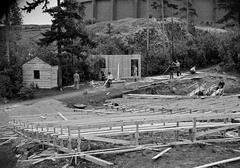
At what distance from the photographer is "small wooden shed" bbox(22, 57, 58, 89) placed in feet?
111

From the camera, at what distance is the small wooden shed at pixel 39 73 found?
33906 millimetres

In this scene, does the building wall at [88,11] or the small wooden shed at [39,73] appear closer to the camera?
the small wooden shed at [39,73]

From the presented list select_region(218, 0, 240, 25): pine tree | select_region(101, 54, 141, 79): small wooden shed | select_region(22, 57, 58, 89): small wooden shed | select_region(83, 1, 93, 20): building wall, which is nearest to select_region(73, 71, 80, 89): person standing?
select_region(22, 57, 58, 89): small wooden shed

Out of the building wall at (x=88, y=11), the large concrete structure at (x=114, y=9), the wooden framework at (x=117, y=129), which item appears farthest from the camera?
the building wall at (x=88, y=11)

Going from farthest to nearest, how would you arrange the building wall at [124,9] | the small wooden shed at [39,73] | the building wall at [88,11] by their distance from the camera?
the building wall at [88,11]
the building wall at [124,9]
the small wooden shed at [39,73]

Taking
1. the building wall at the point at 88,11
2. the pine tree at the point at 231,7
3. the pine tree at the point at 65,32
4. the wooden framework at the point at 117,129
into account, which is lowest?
the wooden framework at the point at 117,129

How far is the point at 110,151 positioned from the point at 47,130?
3278 millimetres

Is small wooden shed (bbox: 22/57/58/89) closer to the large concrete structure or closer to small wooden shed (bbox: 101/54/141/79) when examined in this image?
→ small wooden shed (bbox: 101/54/141/79)

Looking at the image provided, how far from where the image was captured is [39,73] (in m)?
34.3

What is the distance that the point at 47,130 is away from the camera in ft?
42.1

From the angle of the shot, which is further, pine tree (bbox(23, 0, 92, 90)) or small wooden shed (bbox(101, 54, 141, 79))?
small wooden shed (bbox(101, 54, 141, 79))

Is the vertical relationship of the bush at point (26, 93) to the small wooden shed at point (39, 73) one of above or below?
below

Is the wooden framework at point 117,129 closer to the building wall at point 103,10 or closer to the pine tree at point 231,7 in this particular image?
the pine tree at point 231,7

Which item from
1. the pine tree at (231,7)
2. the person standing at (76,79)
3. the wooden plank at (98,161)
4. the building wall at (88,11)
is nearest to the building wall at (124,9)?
the building wall at (88,11)
